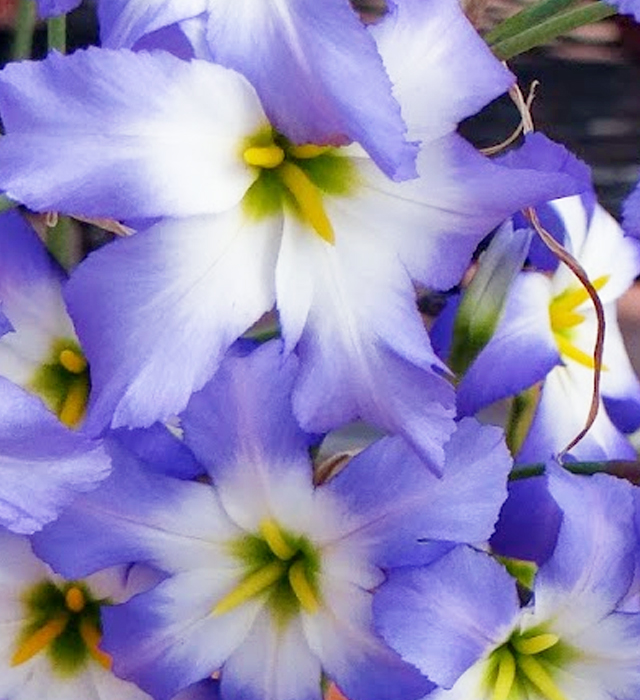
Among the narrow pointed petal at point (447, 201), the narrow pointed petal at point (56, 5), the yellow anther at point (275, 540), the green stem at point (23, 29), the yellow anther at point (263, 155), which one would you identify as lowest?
the yellow anther at point (275, 540)

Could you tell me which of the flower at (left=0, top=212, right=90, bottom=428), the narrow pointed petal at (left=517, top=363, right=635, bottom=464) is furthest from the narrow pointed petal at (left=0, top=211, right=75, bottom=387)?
the narrow pointed petal at (left=517, top=363, right=635, bottom=464)

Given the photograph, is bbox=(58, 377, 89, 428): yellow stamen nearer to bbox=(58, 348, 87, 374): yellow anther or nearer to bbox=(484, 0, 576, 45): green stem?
bbox=(58, 348, 87, 374): yellow anther

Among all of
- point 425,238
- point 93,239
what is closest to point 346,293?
point 425,238

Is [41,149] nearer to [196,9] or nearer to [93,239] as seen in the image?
[196,9]

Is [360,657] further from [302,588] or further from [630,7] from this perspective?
[630,7]

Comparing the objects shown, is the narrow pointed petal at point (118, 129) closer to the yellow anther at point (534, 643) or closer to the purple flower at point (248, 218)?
the purple flower at point (248, 218)

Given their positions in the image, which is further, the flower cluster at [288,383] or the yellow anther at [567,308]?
the yellow anther at [567,308]

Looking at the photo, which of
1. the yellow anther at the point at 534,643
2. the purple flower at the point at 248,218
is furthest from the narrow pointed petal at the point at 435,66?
the yellow anther at the point at 534,643
